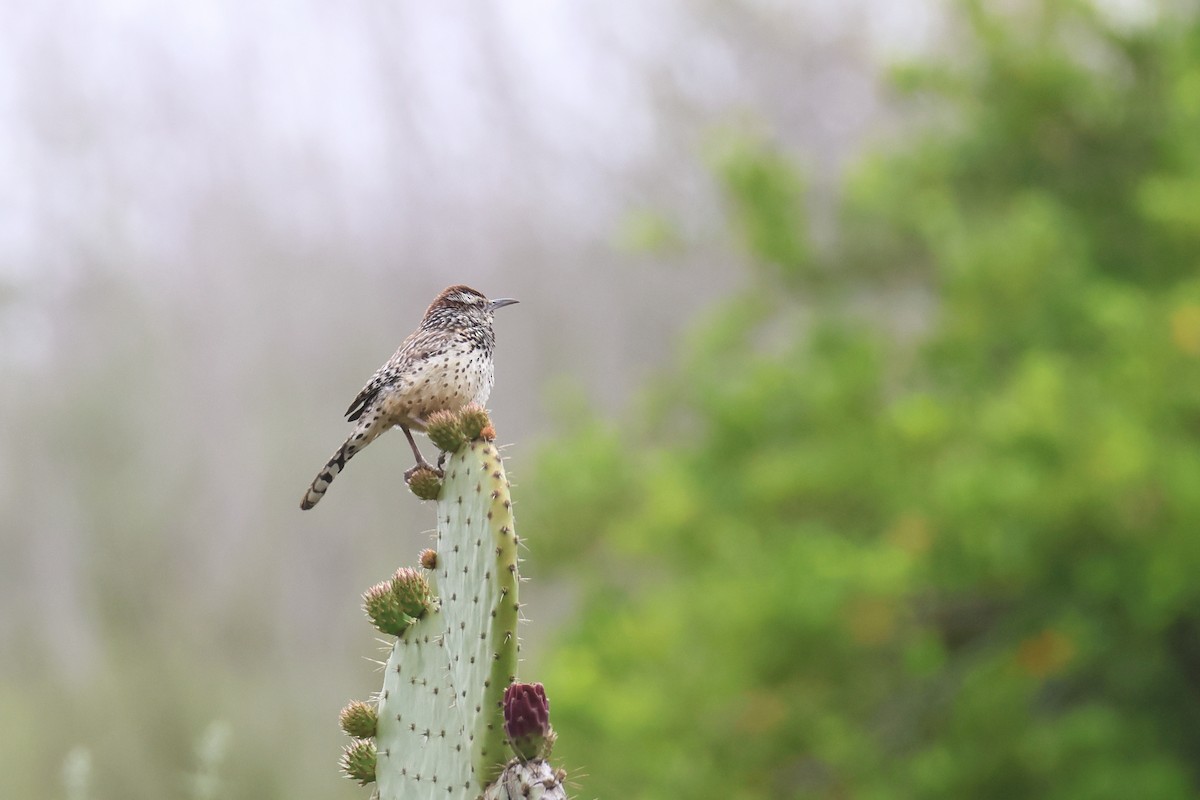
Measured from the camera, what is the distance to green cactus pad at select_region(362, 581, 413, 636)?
1.86 metres

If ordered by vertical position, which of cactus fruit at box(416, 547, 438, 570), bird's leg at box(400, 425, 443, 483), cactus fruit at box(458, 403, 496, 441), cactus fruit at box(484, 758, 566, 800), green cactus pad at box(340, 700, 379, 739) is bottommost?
cactus fruit at box(484, 758, 566, 800)

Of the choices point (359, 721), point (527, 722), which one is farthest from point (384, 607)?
point (527, 722)

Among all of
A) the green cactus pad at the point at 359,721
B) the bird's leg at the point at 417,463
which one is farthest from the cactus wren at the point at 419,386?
the green cactus pad at the point at 359,721

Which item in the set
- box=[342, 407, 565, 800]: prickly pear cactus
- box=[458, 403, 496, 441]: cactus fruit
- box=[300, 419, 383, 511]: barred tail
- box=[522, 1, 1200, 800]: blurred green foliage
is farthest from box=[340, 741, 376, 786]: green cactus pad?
box=[522, 1, 1200, 800]: blurred green foliage

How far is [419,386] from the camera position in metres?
2.02

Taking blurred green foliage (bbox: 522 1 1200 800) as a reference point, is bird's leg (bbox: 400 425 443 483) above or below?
below

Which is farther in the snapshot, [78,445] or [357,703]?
[78,445]

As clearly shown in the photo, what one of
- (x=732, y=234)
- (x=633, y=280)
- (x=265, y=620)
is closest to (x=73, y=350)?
(x=265, y=620)

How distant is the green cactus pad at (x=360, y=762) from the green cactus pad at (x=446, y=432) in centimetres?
42

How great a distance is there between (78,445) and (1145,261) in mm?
10224

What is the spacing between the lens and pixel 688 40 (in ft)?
42.3

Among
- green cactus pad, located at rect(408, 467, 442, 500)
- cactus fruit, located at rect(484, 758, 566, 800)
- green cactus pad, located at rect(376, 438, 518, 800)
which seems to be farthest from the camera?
green cactus pad, located at rect(408, 467, 442, 500)

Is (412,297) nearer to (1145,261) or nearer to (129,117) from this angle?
(129,117)

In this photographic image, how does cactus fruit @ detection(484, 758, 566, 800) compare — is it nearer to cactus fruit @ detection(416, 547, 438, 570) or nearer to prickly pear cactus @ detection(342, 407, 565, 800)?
prickly pear cactus @ detection(342, 407, 565, 800)
